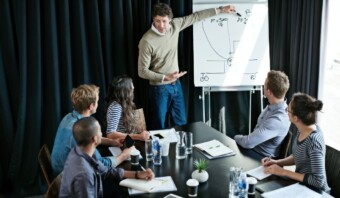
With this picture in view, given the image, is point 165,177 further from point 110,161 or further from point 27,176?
point 27,176

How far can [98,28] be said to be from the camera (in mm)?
3549

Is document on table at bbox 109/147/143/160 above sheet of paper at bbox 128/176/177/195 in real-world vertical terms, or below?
above

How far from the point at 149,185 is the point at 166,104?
5.92 feet

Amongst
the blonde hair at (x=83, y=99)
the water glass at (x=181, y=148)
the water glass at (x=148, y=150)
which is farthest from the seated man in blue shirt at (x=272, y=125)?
the blonde hair at (x=83, y=99)

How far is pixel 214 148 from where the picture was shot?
Answer: 2525 mm

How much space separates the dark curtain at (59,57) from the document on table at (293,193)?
83.3 inches

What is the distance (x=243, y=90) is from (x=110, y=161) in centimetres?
223

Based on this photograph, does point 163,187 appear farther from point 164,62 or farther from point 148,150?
point 164,62

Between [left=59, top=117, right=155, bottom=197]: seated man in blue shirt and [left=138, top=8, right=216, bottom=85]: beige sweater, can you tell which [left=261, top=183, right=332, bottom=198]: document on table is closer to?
[left=59, top=117, right=155, bottom=197]: seated man in blue shirt

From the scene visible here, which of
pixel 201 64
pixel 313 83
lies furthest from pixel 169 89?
pixel 313 83

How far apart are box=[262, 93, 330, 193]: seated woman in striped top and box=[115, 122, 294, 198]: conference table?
0.07 metres

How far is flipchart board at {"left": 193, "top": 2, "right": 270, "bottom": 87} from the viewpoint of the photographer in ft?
12.7

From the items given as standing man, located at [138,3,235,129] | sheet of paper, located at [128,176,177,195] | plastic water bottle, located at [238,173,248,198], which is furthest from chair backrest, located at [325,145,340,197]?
standing man, located at [138,3,235,129]

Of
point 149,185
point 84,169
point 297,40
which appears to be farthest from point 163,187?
point 297,40
